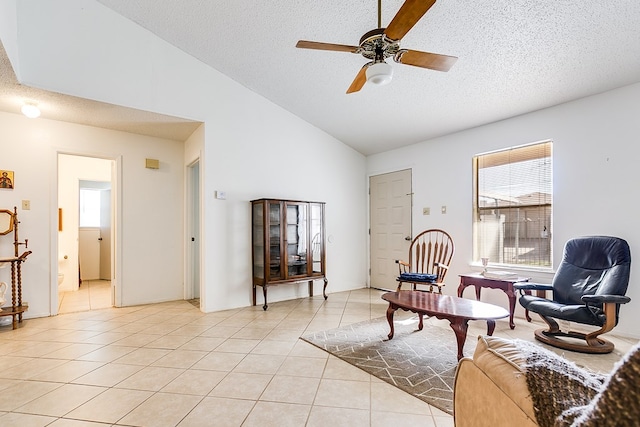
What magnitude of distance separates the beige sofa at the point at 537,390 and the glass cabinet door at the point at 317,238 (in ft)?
11.6

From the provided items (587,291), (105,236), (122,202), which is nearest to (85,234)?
(105,236)

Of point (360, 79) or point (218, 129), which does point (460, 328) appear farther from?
point (218, 129)

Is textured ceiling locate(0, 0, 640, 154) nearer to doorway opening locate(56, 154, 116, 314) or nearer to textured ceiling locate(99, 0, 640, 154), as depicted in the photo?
textured ceiling locate(99, 0, 640, 154)

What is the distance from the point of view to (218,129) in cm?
424

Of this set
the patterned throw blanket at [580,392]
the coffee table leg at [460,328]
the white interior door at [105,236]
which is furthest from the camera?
the white interior door at [105,236]

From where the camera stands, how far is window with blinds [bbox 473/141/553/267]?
369 cm

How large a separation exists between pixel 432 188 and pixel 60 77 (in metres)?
4.75

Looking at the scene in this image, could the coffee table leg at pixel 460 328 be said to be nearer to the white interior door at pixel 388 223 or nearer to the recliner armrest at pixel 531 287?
the recliner armrest at pixel 531 287

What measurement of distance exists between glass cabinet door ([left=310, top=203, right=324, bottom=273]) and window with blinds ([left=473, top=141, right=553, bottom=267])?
215cm

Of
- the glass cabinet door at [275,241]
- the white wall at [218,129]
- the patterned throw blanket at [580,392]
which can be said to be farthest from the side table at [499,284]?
the patterned throw blanket at [580,392]

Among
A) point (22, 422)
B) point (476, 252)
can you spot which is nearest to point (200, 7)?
point (22, 422)

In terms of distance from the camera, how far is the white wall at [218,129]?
3.24 m

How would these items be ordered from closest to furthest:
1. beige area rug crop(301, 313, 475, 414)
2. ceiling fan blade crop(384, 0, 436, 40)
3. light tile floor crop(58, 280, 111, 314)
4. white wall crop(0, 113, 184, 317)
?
ceiling fan blade crop(384, 0, 436, 40) → beige area rug crop(301, 313, 475, 414) → white wall crop(0, 113, 184, 317) → light tile floor crop(58, 280, 111, 314)

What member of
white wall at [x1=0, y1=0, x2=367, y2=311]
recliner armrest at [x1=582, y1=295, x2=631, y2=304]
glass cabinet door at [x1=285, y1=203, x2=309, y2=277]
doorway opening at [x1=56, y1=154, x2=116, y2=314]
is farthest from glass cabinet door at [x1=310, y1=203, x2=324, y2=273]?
recliner armrest at [x1=582, y1=295, x2=631, y2=304]
